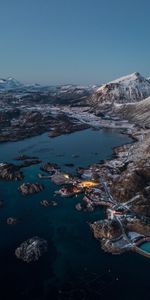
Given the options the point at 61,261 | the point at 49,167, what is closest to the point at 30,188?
the point at 49,167

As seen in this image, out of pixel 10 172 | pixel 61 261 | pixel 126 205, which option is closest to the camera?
pixel 61 261

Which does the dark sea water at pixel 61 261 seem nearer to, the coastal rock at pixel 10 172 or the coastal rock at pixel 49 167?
the coastal rock at pixel 10 172

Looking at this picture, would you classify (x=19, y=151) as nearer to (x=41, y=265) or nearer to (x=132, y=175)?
(x=132, y=175)

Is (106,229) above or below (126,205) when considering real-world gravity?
below

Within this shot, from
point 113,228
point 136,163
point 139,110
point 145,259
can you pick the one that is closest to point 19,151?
point 136,163

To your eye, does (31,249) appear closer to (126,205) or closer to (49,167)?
(126,205)

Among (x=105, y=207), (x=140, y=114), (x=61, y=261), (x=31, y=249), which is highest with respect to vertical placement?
(x=140, y=114)

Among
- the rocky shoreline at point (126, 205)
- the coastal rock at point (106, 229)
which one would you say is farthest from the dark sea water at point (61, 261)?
the rocky shoreline at point (126, 205)
